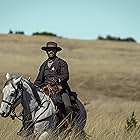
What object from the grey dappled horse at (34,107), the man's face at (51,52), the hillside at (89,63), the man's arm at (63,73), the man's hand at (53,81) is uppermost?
the man's face at (51,52)

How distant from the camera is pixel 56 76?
11102 millimetres

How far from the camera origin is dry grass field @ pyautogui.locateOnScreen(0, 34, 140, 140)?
12825 mm

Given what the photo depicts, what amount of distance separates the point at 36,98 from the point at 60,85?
584 millimetres

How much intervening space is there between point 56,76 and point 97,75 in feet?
102

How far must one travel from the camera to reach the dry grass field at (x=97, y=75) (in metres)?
12.8

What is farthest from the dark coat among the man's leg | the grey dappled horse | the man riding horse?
the grey dappled horse

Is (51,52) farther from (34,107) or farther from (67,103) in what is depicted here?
(34,107)

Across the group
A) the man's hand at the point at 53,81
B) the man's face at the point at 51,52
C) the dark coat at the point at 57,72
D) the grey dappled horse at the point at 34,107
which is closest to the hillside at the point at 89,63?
the man's face at the point at 51,52

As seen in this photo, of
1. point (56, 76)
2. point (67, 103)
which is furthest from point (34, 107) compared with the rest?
point (56, 76)

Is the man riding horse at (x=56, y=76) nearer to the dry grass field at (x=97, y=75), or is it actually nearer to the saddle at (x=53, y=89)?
the saddle at (x=53, y=89)

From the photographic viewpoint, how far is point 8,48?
206ft

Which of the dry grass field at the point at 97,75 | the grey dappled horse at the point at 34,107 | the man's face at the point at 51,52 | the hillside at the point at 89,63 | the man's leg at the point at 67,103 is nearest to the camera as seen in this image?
the grey dappled horse at the point at 34,107

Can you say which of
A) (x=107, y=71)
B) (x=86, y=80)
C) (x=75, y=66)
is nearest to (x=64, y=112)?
(x=86, y=80)

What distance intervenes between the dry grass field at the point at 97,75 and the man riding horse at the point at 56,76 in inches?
33.2
